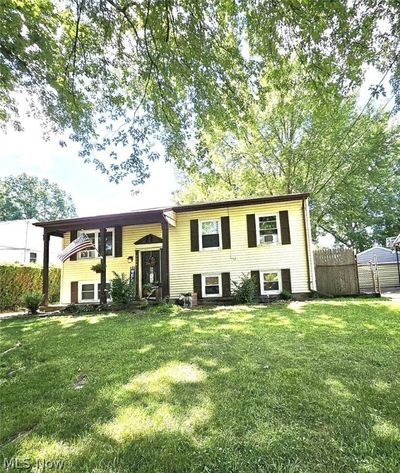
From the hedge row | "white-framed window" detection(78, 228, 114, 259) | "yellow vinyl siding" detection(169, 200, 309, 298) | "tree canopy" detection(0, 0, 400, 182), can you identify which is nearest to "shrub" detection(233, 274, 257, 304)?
"yellow vinyl siding" detection(169, 200, 309, 298)

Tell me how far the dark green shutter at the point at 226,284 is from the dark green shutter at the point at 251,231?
5.12 ft

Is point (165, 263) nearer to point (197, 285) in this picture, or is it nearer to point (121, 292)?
point (121, 292)

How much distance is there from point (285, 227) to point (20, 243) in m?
18.8

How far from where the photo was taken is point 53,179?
4981cm

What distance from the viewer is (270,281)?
12.1 m

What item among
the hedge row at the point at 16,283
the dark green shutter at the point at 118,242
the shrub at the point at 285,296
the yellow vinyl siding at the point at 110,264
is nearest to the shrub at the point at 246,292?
the shrub at the point at 285,296

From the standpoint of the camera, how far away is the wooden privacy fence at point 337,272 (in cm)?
1227

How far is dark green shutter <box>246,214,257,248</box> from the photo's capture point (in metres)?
12.3

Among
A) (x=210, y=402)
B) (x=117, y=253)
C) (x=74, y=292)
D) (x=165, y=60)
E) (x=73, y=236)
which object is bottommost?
(x=210, y=402)

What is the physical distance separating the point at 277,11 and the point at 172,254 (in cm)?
969

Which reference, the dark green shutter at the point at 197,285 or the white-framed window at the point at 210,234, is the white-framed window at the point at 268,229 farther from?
the dark green shutter at the point at 197,285

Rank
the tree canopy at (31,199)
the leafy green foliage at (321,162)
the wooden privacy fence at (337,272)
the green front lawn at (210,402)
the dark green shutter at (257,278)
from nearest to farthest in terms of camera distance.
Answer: the green front lawn at (210,402), the dark green shutter at (257,278), the wooden privacy fence at (337,272), the leafy green foliage at (321,162), the tree canopy at (31,199)

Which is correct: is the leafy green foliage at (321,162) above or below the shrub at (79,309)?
above

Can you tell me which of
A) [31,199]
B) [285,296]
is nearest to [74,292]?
[285,296]
